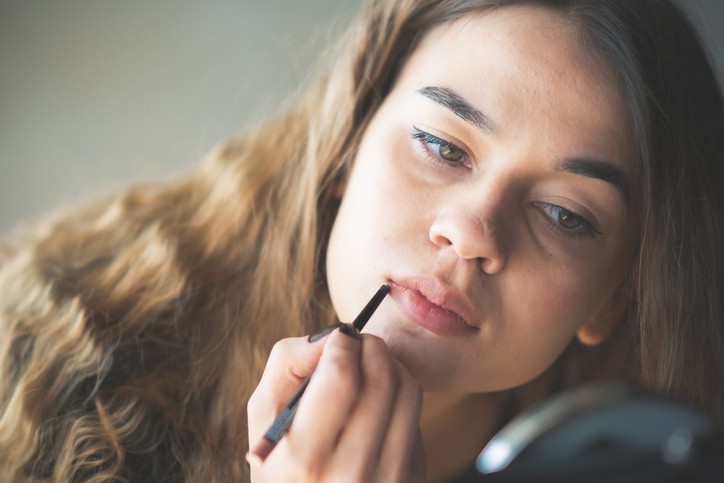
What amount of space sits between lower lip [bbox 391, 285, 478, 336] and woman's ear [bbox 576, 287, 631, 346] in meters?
0.30

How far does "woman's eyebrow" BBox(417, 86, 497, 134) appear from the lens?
0.88 meters

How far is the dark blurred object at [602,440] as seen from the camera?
0.50m

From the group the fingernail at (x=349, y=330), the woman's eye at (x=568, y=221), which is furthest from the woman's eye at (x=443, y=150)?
the fingernail at (x=349, y=330)

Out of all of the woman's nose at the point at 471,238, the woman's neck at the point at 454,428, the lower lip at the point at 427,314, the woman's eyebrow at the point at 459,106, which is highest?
the woman's eyebrow at the point at 459,106

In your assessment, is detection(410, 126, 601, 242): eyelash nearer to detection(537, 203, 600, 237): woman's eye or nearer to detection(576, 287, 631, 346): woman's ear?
detection(537, 203, 600, 237): woman's eye

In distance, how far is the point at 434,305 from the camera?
85 centimetres

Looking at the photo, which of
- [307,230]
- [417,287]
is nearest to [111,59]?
[307,230]

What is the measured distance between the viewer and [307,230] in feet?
3.64

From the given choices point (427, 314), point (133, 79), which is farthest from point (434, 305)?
point (133, 79)

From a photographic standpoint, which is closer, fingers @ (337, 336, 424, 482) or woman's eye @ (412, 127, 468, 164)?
fingers @ (337, 336, 424, 482)

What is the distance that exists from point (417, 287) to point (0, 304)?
25.6 inches

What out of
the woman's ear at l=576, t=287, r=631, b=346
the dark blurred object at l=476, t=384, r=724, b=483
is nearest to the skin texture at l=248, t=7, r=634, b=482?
the woman's ear at l=576, t=287, r=631, b=346

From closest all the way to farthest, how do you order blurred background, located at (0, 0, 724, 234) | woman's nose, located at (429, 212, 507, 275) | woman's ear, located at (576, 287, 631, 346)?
1. woman's nose, located at (429, 212, 507, 275)
2. woman's ear, located at (576, 287, 631, 346)
3. blurred background, located at (0, 0, 724, 234)

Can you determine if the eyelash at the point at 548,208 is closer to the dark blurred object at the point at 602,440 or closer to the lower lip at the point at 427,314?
the lower lip at the point at 427,314
